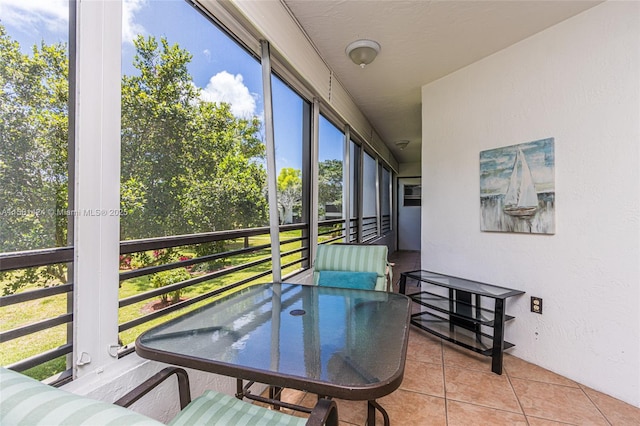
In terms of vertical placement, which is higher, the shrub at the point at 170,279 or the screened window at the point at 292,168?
the screened window at the point at 292,168

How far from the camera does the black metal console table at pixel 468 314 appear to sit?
2211mm

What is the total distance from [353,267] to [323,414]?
4.77 ft

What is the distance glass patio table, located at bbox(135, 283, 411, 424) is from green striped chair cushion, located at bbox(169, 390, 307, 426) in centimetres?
22

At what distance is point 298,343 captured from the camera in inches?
42.2

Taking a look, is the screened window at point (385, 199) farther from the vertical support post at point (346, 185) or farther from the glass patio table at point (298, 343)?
the glass patio table at point (298, 343)

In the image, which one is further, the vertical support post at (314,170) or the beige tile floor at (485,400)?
the vertical support post at (314,170)

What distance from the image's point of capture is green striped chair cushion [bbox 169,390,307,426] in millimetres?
992

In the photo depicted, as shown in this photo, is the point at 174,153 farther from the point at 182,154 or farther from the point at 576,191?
the point at 576,191

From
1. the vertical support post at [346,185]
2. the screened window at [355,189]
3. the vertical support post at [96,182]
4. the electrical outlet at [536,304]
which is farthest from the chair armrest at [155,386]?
the screened window at [355,189]

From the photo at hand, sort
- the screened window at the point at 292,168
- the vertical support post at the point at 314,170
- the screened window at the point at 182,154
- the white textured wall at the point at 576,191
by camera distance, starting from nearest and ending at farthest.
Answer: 1. the screened window at the point at 182,154
2. the white textured wall at the point at 576,191
3. the screened window at the point at 292,168
4. the vertical support post at the point at 314,170

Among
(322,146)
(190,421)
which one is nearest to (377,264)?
(190,421)

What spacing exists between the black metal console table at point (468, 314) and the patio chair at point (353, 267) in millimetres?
729

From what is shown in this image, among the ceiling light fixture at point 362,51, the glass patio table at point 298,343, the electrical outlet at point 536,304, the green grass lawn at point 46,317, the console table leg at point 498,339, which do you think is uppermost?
the ceiling light fixture at point 362,51

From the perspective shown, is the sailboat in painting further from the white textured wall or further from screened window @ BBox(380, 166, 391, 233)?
screened window @ BBox(380, 166, 391, 233)
